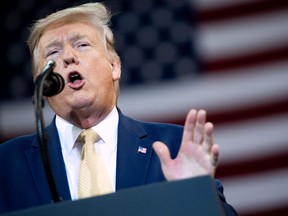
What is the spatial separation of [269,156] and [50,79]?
2202mm

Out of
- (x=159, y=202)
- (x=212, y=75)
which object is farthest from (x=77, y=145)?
(x=212, y=75)

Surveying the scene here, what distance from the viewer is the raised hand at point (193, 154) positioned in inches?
74.5

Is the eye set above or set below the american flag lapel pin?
above

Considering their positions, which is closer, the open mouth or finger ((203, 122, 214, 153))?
finger ((203, 122, 214, 153))

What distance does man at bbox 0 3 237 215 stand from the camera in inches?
89.5

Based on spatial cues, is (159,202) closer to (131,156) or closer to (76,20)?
(131,156)

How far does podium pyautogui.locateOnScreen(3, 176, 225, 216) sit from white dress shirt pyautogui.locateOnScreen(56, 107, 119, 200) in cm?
61

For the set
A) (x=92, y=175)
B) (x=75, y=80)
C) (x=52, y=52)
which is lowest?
(x=92, y=175)

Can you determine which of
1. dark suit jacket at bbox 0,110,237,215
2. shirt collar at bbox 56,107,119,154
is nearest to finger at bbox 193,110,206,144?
dark suit jacket at bbox 0,110,237,215

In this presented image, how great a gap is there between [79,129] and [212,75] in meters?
1.60

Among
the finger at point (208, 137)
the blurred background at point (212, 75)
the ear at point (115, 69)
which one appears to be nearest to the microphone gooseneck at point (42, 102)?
the finger at point (208, 137)

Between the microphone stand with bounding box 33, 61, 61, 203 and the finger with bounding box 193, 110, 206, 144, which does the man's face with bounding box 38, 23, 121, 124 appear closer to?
the microphone stand with bounding box 33, 61, 61, 203

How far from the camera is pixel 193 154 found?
1.90 m

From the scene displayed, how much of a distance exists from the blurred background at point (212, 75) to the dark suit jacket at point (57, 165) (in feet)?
4.78
